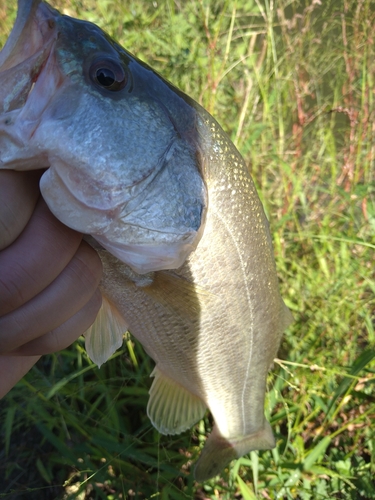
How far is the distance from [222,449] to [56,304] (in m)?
1.19

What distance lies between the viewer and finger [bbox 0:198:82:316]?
2.70ft

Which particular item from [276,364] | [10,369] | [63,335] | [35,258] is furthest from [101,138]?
[276,364]

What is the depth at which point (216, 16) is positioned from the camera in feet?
7.25

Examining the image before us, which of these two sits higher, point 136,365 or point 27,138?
point 27,138

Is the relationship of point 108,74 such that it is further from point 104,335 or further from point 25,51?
point 104,335

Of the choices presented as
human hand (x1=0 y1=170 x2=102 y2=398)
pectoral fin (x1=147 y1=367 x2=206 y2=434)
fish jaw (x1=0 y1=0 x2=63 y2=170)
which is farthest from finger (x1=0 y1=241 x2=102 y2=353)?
pectoral fin (x1=147 y1=367 x2=206 y2=434)

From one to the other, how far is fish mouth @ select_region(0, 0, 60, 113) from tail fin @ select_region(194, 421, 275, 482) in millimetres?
1519

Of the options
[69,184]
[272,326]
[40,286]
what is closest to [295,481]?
[272,326]

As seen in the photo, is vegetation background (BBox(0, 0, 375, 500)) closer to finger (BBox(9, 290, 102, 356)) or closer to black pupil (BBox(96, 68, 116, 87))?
finger (BBox(9, 290, 102, 356))

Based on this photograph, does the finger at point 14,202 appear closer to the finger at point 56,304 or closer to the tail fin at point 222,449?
the finger at point 56,304

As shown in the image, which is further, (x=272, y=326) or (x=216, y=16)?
(x=216, y=16)

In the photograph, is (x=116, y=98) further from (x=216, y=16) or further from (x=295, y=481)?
(x=295, y=481)

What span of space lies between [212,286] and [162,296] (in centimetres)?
16

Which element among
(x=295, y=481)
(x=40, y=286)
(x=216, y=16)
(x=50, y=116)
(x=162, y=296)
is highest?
(x=216, y=16)
